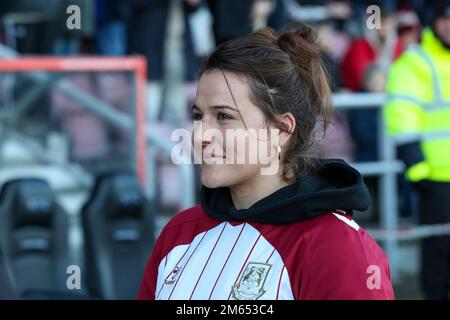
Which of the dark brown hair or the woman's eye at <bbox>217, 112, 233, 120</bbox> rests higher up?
the dark brown hair

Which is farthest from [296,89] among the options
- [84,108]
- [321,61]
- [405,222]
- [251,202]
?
[405,222]

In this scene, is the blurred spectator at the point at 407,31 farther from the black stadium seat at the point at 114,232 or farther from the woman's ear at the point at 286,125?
the woman's ear at the point at 286,125

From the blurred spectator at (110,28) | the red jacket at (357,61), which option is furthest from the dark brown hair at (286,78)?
the red jacket at (357,61)

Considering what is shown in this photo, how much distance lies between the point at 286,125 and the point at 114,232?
2.93 metres

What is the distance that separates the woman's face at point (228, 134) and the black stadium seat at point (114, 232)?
9.21 feet

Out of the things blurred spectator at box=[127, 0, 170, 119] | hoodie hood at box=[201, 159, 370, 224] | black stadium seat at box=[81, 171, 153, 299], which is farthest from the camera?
blurred spectator at box=[127, 0, 170, 119]

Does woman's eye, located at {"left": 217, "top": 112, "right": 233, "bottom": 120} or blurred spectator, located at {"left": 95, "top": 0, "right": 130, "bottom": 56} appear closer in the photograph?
woman's eye, located at {"left": 217, "top": 112, "right": 233, "bottom": 120}

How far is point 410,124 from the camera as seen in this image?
5156 mm

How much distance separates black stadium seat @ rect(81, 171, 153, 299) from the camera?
4961 mm

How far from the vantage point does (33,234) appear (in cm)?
493

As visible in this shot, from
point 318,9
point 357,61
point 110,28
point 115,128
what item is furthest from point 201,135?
point 318,9

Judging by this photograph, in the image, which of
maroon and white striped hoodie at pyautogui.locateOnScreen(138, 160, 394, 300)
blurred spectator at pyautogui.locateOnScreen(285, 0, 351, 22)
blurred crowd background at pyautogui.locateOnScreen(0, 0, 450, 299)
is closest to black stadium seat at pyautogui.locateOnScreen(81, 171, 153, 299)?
blurred crowd background at pyautogui.locateOnScreen(0, 0, 450, 299)

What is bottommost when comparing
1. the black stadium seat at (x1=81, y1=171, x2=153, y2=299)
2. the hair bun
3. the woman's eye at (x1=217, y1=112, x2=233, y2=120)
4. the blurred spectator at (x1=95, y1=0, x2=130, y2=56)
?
the black stadium seat at (x1=81, y1=171, x2=153, y2=299)

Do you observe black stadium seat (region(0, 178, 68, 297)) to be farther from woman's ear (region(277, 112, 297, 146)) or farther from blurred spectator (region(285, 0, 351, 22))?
blurred spectator (region(285, 0, 351, 22))
